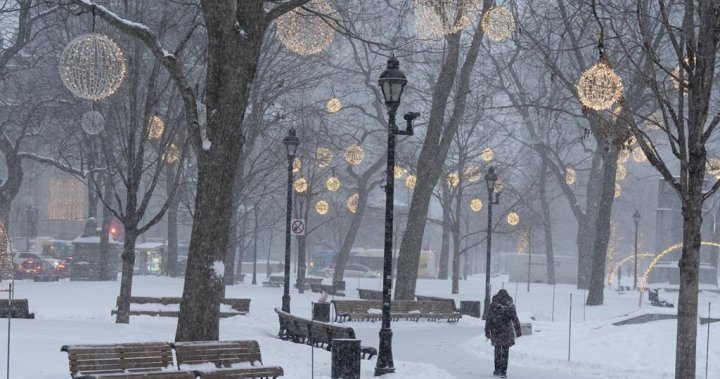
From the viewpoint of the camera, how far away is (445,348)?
23375 mm

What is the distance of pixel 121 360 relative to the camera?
500 inches

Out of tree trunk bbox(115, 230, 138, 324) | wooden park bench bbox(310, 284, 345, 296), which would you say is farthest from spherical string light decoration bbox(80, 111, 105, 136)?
wooden park bench bbox(310, 284, 345, 296)

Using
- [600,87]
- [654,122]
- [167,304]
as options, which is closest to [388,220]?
[600,87]

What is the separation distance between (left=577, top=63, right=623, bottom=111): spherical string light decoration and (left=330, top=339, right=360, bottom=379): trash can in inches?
225

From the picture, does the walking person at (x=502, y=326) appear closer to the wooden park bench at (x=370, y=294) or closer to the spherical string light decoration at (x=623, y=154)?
the spherical string light decoration at (x=623, y=154)

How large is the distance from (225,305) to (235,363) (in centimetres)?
1417

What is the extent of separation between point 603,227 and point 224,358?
27092mm

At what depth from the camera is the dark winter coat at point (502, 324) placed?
18.1 m

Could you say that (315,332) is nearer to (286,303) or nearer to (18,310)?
(286,303)

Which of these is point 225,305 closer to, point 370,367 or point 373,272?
point 370,367

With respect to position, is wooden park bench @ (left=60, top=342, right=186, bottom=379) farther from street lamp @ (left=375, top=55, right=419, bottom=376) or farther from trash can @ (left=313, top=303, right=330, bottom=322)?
trash can @ (left=313, top=303, right=330, bottom=322)

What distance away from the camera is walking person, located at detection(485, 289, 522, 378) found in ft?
59.5

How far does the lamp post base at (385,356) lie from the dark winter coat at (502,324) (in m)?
2.44

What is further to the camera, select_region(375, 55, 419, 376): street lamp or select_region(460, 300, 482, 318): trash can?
select_region(460, 300, 482, 318): trash can
